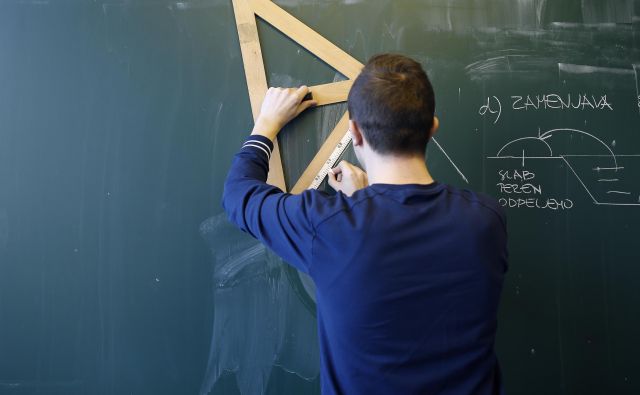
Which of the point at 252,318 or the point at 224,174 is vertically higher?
the point at 224,174

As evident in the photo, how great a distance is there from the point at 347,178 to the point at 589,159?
0.75m

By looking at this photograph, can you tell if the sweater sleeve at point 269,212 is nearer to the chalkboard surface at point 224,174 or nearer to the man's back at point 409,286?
the man's back at point 409,286

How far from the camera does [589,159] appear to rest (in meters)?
1.16

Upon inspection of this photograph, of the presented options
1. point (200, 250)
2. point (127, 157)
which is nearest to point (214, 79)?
point (127, 157)

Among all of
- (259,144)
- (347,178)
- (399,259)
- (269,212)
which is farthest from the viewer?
(347,178)

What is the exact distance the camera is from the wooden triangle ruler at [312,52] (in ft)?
3.84

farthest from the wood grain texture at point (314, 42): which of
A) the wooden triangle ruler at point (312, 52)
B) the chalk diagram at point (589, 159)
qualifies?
the chalk diagram at point (589, 159)

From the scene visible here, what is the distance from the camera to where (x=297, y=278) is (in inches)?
46.5

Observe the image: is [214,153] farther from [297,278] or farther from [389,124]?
[389,124]

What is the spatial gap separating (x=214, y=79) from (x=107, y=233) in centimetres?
59

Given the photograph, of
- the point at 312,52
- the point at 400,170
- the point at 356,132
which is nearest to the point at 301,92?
the point at 312,52

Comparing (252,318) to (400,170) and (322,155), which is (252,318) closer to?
(322,155)

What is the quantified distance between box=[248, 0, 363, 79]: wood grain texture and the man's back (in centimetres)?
56

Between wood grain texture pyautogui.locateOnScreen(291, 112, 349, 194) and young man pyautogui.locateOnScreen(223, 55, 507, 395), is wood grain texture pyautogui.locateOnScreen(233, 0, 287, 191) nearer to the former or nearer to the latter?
wood grain texture pyautogui.locateOnScreen(291, 112, 349, 194)
